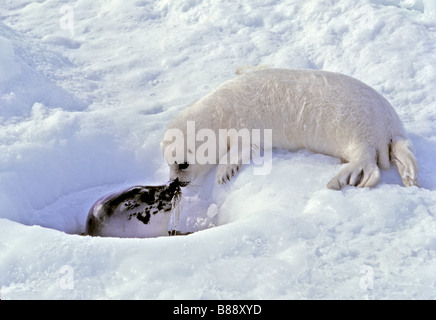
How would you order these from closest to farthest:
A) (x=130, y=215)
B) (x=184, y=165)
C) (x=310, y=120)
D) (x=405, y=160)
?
(x=405, y=160), (x=130, y=215), (x=310, y=120), (x=184, y=165)

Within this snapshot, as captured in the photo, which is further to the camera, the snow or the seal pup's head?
the seal pup's head

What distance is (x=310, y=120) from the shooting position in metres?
3.38

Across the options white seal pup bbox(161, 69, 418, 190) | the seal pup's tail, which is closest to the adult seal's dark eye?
white seal pup bbox(161, 69, 418, 190)

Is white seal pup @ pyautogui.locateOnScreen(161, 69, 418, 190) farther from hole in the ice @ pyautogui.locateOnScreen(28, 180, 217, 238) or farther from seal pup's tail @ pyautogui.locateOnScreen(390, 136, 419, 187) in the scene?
hole in the ice @ pyautogui.locateOnScreen(28, 180, 217, 238)

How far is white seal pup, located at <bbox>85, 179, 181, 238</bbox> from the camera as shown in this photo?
10.6 ft

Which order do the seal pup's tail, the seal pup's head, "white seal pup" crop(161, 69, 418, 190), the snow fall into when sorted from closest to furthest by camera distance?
the snow < the seal pup's tail < "white seal pup" crop(161, 69, 418, 190) < the seal pup's head

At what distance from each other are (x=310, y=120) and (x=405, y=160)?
0.61 meters

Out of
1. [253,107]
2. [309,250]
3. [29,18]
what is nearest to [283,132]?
[253,107]

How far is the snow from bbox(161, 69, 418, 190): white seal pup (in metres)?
0.10

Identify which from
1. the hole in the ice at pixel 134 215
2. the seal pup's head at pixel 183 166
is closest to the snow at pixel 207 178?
the hole in the ice at pixel 134 215

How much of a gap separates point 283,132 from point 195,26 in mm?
Answer: 2185

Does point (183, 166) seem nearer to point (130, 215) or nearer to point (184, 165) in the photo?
point (184, 165)

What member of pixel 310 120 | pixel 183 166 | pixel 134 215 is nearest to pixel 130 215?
pixel 134 215

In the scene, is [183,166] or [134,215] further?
Result: [183,166]
